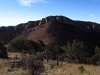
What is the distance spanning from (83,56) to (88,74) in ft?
61.7

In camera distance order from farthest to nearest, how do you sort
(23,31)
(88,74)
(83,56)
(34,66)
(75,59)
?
(23,31)
(75,59)
(83,56)
(88,74)
(34,66)

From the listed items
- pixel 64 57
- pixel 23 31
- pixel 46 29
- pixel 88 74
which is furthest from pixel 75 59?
pixel 23 31

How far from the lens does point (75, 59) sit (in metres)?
60.3

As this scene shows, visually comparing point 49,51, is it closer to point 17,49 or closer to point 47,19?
point 17,49

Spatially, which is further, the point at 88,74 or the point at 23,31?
the point at 23,31

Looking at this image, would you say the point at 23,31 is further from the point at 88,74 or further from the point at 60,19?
the point at 88,74

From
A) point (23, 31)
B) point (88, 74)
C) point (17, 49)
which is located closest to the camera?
point (88, 74)

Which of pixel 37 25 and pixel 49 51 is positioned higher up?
pixel 37 25

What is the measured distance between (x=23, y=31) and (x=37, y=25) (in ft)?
40.7

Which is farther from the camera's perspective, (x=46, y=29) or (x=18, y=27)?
(x=18, y=27)

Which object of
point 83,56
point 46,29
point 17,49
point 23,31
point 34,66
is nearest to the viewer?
point 34,66

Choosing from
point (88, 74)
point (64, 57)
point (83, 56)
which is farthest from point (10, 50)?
point (88, 74)

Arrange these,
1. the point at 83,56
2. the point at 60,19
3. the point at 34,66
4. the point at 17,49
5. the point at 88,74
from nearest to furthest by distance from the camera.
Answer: the point at 34,66 → the point at 88,74 → the point at 83,56 → the point at 17,49 → the point at 60,19

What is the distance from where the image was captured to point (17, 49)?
283ft
